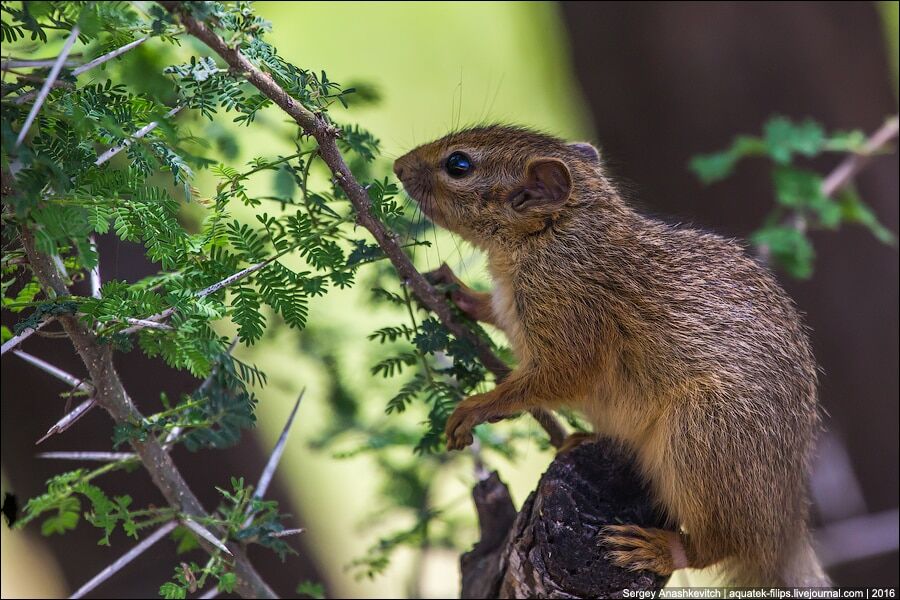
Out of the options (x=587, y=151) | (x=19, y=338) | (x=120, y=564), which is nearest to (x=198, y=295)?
(x=19, y=338)

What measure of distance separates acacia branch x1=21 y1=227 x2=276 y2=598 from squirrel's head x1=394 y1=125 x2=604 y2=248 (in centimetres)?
156

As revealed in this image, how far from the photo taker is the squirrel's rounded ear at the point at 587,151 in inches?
154

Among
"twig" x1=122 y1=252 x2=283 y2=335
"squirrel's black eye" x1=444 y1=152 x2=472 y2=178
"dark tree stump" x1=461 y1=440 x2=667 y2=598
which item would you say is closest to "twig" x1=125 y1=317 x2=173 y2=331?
"twig" x1=122 y1=252 x2=283 y2=335

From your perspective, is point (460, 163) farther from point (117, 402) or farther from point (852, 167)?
point (852, 167)

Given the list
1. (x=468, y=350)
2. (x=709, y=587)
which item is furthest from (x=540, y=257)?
(x=709, y=587)

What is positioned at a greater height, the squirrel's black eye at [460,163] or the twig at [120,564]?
the squirrel's black eye at [460,163]

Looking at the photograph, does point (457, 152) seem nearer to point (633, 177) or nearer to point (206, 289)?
point (206, 289)

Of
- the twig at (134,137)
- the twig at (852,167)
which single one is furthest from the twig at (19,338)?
the twig at (852,167)

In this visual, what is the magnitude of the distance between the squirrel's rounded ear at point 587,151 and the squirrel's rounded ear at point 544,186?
0.42 metres

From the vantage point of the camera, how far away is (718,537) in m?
3.18

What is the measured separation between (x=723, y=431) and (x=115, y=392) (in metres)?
2.21

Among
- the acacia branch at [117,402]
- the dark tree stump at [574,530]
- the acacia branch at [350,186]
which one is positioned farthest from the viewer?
the dark tree stump at [574,530]

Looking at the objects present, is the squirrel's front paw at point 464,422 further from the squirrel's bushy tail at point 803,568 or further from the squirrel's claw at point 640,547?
the squirrel's bushy tail at point 803,568

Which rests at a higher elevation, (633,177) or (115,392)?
(633,177)
